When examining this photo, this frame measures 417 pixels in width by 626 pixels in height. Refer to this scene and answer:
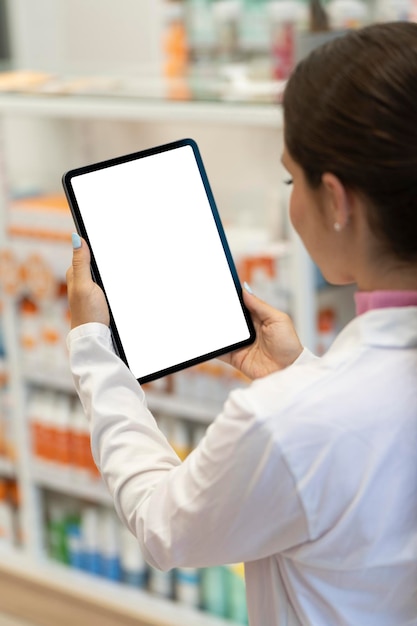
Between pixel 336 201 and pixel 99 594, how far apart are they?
2.04 metres

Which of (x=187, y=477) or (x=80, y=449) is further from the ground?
(x=187, y=477)

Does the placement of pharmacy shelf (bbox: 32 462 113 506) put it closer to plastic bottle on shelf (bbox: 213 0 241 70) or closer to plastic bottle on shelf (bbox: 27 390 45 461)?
plastic bottle on shelf (bbox: 27 390 45 461)

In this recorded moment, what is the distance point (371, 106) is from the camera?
0.82 metres

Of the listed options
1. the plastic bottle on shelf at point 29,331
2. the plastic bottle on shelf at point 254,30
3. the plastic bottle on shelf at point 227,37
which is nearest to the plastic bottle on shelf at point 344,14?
the plastic bottle on shelf at point 227,37

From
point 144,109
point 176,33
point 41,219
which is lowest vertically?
point 41,219

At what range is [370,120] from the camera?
2.70ft

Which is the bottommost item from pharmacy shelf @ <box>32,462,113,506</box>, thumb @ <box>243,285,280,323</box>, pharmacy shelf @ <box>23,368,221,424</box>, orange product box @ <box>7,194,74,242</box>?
pharmacy shelf @ <box>32,462,113,506</box>

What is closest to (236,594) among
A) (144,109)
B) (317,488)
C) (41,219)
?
(41,219)

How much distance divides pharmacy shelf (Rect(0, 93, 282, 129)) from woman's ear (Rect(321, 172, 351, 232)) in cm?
112

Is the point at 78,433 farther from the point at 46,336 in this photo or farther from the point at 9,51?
the point at 9,51

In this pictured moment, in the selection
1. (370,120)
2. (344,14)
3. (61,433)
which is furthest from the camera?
(61,433)

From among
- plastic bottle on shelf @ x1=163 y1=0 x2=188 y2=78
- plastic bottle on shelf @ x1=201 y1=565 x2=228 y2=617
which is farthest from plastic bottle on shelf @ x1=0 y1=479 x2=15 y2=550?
plastic bottle on shelf @ x1=163 y1=0 x2=188 y2=78

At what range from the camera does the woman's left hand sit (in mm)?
1073

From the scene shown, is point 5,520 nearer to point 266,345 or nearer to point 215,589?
point 215,589
